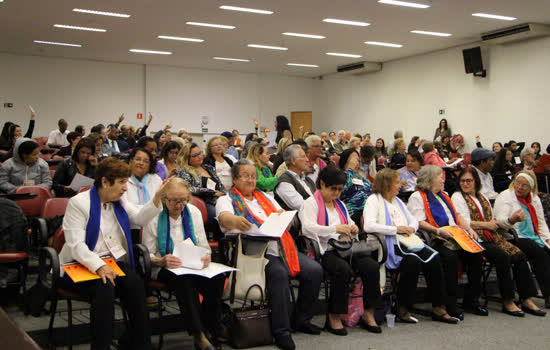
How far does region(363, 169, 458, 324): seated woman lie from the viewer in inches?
170

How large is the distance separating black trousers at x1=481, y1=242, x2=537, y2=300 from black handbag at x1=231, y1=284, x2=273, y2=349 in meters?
2.22

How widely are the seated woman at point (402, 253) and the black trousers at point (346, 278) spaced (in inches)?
10.7

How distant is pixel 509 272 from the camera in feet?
15.4

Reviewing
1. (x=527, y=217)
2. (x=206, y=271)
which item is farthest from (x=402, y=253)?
(x=206, y=271)

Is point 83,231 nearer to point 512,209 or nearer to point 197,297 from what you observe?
point 197,297

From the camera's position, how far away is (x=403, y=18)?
11.3 meters

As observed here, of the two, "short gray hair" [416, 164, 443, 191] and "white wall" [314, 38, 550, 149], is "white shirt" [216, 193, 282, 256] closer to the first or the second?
"short gray hair" [416, 164, 443, 191]

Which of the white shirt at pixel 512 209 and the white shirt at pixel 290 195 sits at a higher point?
the white shirt at pixel 290 195

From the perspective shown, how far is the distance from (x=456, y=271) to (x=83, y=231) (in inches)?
117

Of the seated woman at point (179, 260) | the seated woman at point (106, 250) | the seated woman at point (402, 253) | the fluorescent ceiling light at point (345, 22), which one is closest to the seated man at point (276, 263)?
the seated woman at point (179, 260)

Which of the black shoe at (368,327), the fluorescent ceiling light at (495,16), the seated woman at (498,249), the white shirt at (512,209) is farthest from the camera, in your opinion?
the fluorescent ceiling light at (495,16)

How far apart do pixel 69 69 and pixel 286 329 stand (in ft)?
48.4

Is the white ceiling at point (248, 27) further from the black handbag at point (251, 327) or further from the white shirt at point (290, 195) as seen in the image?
the black handbag at point (251, 327)

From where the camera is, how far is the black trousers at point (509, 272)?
4688 millimetres
